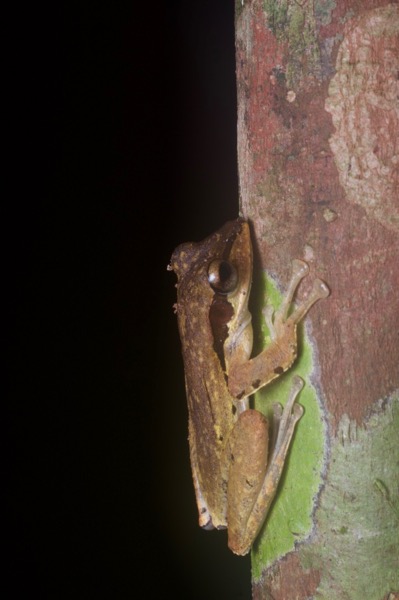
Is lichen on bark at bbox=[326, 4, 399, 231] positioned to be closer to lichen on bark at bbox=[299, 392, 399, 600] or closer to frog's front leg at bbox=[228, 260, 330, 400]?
frog's front leg at bbox=[228, 260, 330, 400]

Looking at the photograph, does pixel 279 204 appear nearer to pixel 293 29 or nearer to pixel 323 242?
pixel 323 242

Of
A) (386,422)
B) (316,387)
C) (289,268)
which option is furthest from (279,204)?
(386,422)

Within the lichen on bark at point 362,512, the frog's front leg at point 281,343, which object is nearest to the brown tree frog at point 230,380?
the frog's front leg at point 281,343

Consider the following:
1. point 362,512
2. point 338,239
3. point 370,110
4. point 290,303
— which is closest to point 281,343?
point 290,303

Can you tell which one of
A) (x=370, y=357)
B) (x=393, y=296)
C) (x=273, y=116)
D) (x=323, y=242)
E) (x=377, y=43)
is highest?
(x=377, y=43)

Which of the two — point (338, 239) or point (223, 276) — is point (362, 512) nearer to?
point (338, 239)
